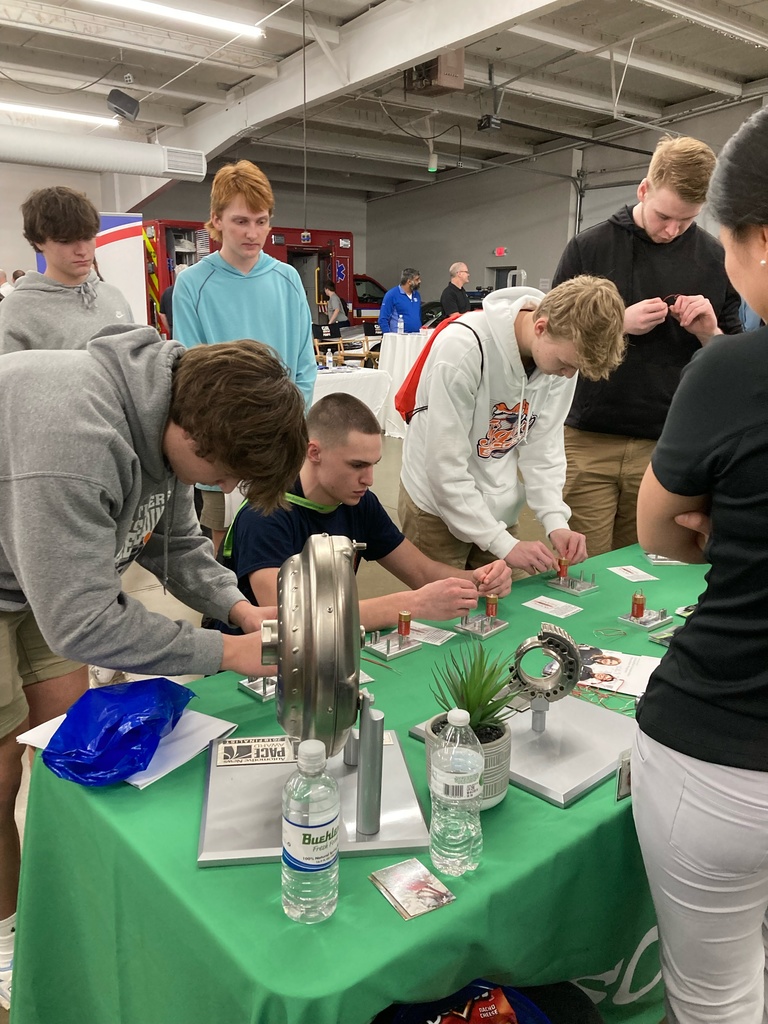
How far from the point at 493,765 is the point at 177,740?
492 millimetres

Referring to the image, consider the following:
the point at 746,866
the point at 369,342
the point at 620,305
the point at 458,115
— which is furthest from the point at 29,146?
the point at 746,866

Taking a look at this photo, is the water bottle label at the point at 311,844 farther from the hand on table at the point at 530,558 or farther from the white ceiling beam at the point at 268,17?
the white ceiling beam at the point at 268,17

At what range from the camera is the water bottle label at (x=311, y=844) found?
2.56 ft

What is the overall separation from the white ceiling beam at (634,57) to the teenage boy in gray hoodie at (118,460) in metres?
6.12

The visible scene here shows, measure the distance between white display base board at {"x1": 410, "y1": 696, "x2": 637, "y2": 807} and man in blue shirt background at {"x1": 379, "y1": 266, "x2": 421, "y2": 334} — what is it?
729 cm

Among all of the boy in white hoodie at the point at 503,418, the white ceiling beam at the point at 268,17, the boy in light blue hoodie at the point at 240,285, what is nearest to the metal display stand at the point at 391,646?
the boy in white hoodie at the point at 503,418

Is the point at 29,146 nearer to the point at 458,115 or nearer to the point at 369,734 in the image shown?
the point at 458,115

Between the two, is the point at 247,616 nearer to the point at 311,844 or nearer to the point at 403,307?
the point at 311,844

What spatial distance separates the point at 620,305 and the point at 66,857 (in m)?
1.54

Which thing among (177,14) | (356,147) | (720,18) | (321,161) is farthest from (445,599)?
(321,161)

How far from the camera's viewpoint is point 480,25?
15.6ft

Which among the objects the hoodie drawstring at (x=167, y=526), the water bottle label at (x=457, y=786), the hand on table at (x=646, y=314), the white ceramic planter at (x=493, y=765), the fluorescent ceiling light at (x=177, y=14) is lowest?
the white ceramic planter at (x=493, y=765)

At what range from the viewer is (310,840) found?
78 cm

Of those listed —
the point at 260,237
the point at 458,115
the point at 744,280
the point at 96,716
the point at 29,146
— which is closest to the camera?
the point at 744,280
